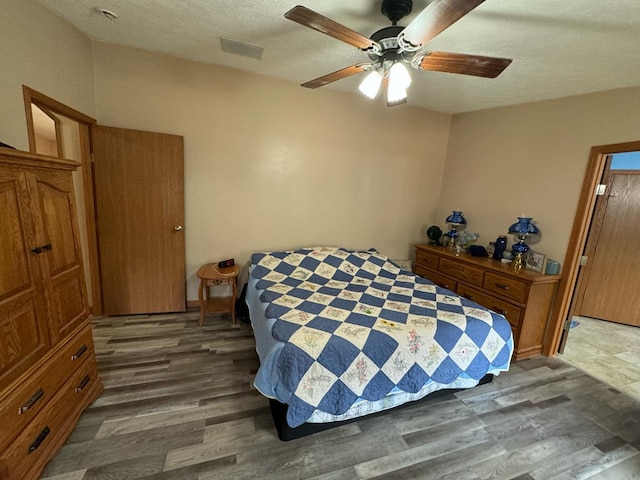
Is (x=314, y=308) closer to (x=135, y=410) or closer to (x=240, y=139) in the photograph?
(x=135, y=410)

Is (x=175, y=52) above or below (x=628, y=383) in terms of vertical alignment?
above

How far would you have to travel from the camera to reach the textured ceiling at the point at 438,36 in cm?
155

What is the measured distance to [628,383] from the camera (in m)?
2.32

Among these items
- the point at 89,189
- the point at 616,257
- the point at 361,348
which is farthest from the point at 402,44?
the point at 616,257

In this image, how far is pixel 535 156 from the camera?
109 inches

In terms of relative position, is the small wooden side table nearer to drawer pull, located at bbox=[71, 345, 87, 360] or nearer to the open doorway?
drawer pull, located at bbox=[71, 345, 87, 360]

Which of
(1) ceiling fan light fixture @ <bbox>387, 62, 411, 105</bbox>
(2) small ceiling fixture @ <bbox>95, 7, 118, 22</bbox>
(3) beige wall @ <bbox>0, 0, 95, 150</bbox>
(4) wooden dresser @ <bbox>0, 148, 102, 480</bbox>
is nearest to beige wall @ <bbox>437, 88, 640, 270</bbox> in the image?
(1) ceiling fan light fixture @ <bbox>387, 62, 411, 105</bbox>

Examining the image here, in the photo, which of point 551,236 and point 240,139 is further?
point 240,139

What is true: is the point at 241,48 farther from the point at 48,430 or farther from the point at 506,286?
the point at 506,286

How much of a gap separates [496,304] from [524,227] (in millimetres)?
830

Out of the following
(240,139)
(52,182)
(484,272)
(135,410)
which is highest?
(240,139)

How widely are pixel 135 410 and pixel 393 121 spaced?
3.84 m

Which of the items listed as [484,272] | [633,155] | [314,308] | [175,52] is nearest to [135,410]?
[314,308]

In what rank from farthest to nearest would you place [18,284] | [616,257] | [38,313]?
[616,257] → [38,313] → [18,284]
